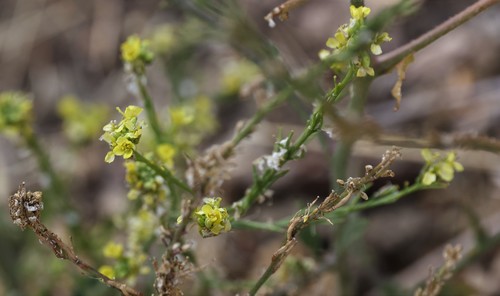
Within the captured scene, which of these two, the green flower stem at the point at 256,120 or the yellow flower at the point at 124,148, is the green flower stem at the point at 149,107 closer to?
the green flower stem at the point at 256,120

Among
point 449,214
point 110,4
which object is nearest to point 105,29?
point 110,4

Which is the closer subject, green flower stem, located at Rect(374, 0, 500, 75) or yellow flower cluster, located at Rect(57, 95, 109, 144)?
green flower stem, located at Rect(374, 0, 500, 75)

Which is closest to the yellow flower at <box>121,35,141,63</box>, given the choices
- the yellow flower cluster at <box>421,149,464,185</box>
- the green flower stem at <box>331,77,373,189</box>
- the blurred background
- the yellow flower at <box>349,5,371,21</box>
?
the blurred background

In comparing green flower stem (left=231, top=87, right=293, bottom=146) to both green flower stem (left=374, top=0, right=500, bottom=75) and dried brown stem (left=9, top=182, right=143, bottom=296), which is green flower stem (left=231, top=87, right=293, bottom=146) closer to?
green flower stem (left=374, top=0, right=500, bottom=75)

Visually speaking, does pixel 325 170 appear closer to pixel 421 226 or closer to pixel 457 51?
pixel 421 226

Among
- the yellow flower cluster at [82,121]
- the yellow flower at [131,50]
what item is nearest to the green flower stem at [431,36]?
the yellow flower at [131,50]

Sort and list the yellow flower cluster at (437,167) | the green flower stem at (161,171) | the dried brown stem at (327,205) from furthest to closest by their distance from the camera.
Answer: the yellow flower cluster at (437,167)
the green flower stem at (161,171)
the dried brown stem at (327,205)

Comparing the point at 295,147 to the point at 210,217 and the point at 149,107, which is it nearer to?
the point at 210,217
